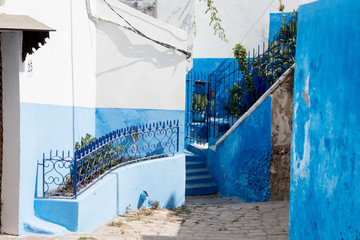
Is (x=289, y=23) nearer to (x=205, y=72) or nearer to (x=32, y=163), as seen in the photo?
(x=205, y=72)

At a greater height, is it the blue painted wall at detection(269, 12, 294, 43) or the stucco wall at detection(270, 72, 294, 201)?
the blue painted wall at detection(269, 12, 294, 43)

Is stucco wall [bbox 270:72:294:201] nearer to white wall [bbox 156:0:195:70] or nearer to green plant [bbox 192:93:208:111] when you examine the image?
green plant [bbox 192:93:208:111]

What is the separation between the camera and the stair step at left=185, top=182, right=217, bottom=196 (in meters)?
9.96

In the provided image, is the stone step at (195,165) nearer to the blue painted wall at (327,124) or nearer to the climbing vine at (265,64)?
the climbing vine at (265,64)

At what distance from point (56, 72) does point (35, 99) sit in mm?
911

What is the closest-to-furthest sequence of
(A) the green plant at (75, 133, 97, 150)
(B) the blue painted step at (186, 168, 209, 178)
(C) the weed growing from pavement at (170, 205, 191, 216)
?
(A) the green plant at (75, 133, 97, 150) < (C) the weed growing from pavement at (170, 205, 191, 216) < (B) the blue painted step at (186, 168, 209, 178)

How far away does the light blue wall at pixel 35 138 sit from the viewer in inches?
207

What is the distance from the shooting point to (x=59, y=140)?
255 inches

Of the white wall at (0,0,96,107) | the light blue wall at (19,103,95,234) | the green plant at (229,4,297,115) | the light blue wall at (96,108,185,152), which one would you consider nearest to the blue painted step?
the green plant at (229,4,297,115)

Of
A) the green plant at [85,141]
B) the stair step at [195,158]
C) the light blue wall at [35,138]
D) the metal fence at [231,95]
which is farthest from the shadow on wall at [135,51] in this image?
the stair step at [195,158]

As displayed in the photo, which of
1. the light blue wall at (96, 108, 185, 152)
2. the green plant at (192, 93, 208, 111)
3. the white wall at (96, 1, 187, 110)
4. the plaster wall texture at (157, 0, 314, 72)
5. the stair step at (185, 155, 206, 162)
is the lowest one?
the stair step at (185, 155, 206, 162)

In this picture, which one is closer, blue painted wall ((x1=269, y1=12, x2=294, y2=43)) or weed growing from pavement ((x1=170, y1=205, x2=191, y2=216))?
weed growing from pavement ((x1=170, y1=205, x2=191, y2=216))

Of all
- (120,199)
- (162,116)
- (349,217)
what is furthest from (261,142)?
(349,217)

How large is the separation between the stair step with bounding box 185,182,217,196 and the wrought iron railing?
160cm
